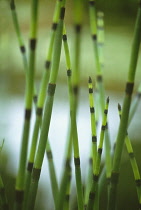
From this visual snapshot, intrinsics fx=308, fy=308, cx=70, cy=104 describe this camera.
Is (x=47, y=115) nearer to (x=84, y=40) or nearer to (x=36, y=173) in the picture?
(x=36, y=173)

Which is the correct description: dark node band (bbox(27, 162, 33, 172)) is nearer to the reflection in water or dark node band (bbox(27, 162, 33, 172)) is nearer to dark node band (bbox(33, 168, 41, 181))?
dark node band (bbox(33, 168, 41, 181))

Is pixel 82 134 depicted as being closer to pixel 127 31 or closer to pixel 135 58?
pixel 127 31

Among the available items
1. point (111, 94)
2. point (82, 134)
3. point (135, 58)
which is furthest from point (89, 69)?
point (135, 58)

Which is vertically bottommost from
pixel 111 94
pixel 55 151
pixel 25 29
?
pixel 55 151

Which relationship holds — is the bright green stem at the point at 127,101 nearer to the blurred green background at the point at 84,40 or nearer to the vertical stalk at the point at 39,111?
the vertical stalk at the point at 39,111

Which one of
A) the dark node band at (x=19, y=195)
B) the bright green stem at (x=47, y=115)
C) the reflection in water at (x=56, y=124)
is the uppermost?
the reflection in water at (x=56, y=124)

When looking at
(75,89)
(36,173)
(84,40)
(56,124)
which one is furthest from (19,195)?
(84,40)

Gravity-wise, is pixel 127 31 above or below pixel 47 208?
above

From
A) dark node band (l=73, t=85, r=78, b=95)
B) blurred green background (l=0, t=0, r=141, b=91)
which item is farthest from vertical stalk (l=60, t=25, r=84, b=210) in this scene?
blurred green background (l=0, t=0, r=141, b=91)

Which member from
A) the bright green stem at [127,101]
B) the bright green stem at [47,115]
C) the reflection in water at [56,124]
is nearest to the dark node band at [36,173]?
the bright green stem at [47,115]

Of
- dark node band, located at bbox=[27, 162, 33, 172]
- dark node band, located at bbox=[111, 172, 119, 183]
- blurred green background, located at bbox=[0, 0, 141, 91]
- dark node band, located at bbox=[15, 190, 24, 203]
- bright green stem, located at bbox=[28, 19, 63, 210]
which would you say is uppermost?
blurred green background, located at bbox=[0, 0, 141, 91]

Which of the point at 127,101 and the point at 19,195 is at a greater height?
the point at 127,101
